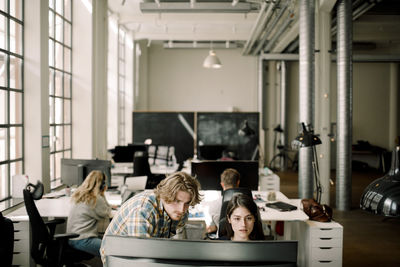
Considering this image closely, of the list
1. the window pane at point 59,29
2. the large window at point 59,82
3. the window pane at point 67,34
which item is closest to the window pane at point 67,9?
the large window at point 59,82

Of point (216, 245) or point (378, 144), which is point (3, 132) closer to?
point (216, 245)

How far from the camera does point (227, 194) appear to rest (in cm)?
364

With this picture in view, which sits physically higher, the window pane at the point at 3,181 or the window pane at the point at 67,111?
the window pane at the point at 67,111

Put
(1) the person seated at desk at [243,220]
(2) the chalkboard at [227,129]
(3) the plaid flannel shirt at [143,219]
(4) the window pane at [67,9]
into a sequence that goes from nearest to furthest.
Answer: (3) the plaid flannel shirt at [143,219]
(1) the person seated at desk at [243,220]
(4) the window pane at [67,9]
(2) the chalkboard at [227,129]

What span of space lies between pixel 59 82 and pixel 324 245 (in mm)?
4801

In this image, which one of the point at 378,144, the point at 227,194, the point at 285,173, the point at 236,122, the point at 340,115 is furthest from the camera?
the point at 378,144

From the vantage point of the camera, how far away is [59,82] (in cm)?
622

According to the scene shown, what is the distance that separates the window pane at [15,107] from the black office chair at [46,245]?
5.07 ft

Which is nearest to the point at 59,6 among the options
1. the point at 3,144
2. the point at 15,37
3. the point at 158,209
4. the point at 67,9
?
the point at 67,9

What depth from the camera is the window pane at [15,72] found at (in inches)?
179

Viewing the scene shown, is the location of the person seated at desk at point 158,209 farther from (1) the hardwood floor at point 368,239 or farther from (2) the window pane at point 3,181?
(1) the hardwood floor at point 368,239

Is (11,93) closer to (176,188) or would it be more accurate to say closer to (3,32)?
(3,32)

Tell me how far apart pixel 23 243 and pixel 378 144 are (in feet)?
42.2

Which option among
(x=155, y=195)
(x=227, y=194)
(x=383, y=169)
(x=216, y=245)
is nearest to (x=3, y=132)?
(x=227, y=194)
